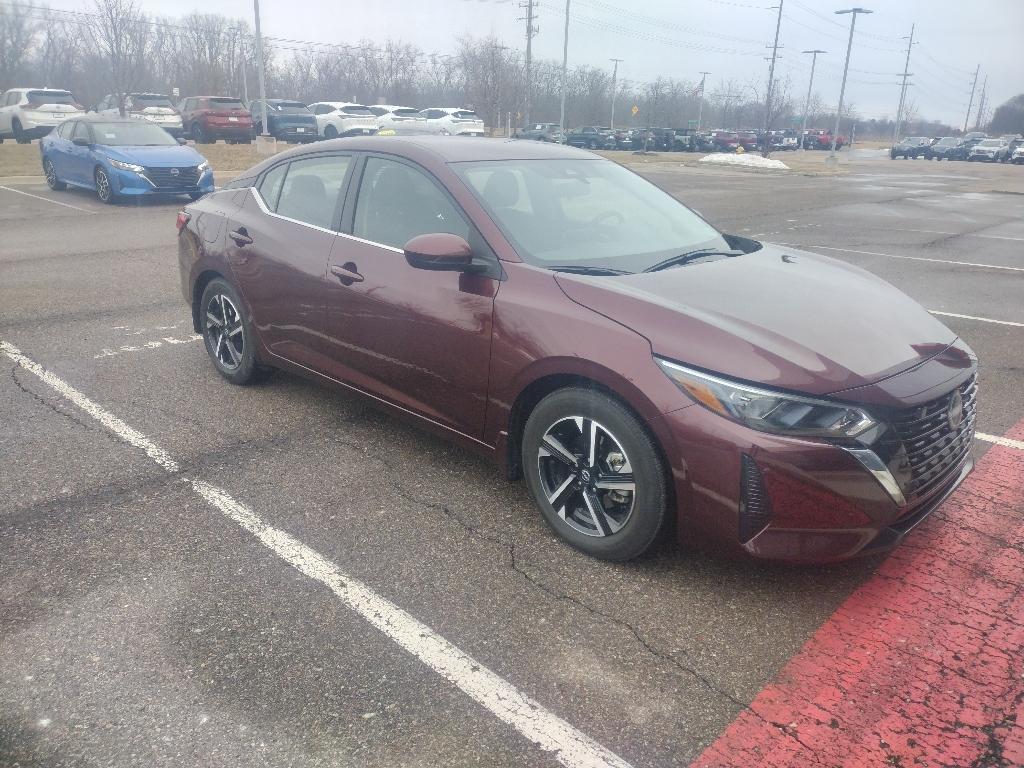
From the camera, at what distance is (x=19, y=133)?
28.3m

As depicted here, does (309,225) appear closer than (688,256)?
No

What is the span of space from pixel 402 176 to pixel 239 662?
2.42 m

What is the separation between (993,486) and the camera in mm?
4133

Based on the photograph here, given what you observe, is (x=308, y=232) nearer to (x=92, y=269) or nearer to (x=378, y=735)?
(x=378, y=735)

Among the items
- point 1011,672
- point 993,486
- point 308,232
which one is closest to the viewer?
point 1011,672

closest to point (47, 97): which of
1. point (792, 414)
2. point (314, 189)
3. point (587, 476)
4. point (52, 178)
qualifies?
point (52, 178)

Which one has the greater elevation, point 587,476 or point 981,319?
point 587,476

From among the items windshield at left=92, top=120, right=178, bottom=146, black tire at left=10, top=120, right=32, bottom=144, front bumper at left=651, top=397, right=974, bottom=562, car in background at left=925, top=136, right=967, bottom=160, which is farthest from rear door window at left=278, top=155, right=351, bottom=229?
car in background at left=925, top=136, right=967, bottom=160

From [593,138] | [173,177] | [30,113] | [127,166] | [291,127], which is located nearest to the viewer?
[127,166]

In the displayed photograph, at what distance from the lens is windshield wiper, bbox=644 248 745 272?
3.76 m

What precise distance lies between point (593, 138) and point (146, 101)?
26.9m

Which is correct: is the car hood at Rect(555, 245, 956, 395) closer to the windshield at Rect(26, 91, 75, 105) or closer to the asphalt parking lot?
the asphalt parking lot

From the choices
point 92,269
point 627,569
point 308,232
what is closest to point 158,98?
point 92,269

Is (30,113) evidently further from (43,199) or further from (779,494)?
(779,494)
